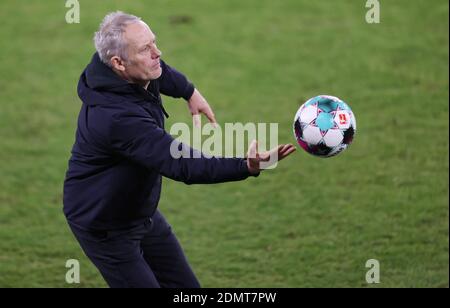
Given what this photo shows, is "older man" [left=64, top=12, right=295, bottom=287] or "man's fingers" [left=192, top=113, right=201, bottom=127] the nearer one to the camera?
"older man" [left=64, top=12, right=295, bottom=287]

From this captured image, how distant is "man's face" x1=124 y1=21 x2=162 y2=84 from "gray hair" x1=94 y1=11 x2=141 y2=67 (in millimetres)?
28

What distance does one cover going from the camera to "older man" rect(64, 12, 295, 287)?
429 cm

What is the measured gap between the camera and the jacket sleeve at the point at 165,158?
4.25 metres

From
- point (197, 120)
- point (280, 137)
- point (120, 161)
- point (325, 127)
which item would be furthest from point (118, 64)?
point (280, 137)

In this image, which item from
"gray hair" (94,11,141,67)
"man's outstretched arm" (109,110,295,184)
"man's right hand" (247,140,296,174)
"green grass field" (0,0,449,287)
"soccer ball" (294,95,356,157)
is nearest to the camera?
"man's right hand" (247,140,296,174)

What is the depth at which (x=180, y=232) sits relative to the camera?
7.16m

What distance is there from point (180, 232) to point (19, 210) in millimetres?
1566

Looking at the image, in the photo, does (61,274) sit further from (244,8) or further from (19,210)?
(244,8)

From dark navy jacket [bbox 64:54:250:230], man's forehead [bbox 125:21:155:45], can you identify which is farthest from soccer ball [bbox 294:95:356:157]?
man's forehead [bbox 125:21:155:45]

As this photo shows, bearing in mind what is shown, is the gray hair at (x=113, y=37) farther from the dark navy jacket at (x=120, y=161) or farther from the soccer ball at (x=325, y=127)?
the soccer ball at (x=325, y=127)

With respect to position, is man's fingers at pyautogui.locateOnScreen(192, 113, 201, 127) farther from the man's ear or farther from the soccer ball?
the man's ear

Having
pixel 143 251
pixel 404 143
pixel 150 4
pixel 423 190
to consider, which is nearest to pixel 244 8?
pixel 150 4

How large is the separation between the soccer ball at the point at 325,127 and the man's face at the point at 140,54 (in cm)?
108

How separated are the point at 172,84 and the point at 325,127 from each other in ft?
3.62
